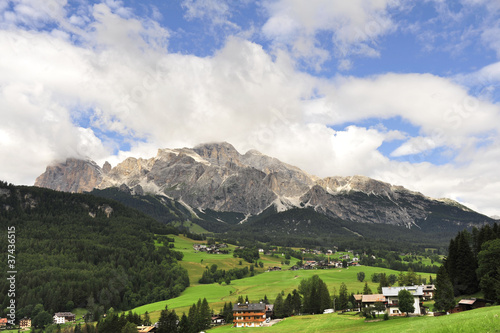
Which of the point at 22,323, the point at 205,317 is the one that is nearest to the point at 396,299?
the point at 205,317

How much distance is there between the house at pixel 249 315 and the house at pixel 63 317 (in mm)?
87845

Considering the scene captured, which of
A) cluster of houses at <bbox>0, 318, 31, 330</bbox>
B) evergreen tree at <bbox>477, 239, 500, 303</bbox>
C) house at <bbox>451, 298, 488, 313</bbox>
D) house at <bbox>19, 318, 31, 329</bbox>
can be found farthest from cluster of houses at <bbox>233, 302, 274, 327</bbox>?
house at <bbox>19, 318, 31, 329</bbox>

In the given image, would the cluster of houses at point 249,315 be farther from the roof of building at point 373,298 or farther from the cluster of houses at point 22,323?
the cluster of houses at point 22,323

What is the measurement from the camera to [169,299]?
18938cm

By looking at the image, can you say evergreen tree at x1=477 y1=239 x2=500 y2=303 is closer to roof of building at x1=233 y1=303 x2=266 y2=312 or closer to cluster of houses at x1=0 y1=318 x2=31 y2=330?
roof of building at x1=233 y1=303 x2=266 y2=312

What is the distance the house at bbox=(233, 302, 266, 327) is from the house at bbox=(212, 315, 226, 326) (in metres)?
12.1

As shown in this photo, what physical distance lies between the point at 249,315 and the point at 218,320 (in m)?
17.8

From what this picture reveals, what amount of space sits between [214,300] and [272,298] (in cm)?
2803

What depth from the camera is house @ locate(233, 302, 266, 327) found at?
390 ft

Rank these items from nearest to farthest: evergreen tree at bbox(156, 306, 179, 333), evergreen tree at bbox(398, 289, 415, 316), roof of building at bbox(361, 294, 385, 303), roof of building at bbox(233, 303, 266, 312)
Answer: evergreen tree at bbox(398, 289, 415, 316), roof of building at bbox(361, 294, 385, 303), evergreen tree at bbox(156, 306, 179, 333), roof of building at bbox(233, 303, 266, 312)

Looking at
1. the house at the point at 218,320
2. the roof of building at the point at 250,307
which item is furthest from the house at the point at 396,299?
the house at the point at 218,320

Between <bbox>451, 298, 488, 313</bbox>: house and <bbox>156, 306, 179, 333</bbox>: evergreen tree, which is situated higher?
<bbox>451, 298, 488, 313</bbox>: house

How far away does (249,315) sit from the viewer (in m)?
122

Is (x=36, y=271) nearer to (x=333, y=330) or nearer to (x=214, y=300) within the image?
(x=214, y=300)
